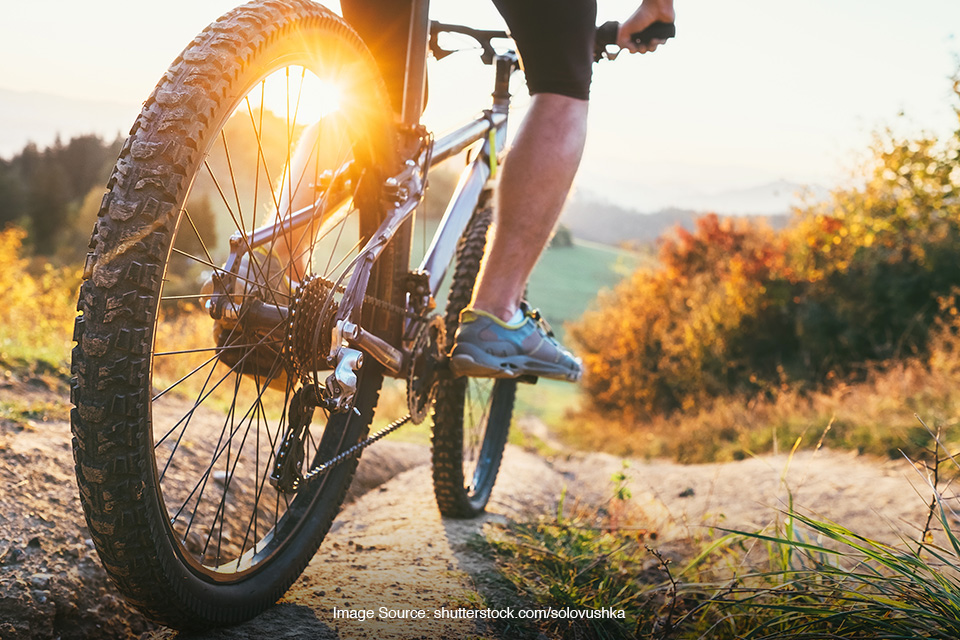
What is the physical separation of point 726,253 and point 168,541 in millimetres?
20608

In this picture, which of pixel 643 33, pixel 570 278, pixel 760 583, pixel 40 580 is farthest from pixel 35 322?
pixel 570 278

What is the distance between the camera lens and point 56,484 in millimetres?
1729

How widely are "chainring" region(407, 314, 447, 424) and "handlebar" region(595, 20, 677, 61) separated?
0.96 metres

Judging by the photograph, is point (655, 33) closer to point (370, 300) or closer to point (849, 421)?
point (370, 300)

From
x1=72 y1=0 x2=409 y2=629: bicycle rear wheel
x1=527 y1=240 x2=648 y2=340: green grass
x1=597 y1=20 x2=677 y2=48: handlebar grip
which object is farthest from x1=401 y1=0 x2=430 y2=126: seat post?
x1=527 y1=240 x2=648 y2=340: green grass

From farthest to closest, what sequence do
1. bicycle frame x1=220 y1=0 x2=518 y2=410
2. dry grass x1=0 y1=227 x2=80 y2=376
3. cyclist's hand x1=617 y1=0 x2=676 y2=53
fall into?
dry grass x1=0 y1=227 x2=80 y2=376, cyclist's hand x1=617 y1=0 x2=676 y2=53, bicycle frame x1=220 y1=0 x2=518 y2=410

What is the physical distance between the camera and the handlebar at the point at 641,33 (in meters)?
2.02

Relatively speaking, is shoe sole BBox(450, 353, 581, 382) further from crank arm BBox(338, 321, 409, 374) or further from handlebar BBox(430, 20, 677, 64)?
handlebar BBox(430, 20, 677, 64)

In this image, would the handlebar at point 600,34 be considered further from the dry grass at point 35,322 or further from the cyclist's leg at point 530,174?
the dry grass at point 35,322

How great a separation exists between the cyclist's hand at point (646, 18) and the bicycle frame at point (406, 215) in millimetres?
553

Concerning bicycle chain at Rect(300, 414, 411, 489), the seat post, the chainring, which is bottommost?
bicycle chain at Rect(300, 414, 411, 489)

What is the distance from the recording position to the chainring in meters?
1.94

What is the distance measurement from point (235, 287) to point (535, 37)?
94 cm

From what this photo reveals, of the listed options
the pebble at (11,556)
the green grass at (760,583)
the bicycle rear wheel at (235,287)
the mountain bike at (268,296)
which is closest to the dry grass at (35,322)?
the mountain bike at (268,296)
